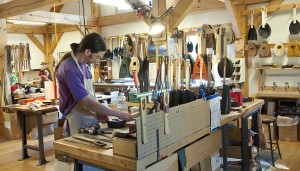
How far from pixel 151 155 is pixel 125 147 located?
164 mm

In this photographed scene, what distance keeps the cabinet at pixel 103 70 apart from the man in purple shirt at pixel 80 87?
5.92 metres

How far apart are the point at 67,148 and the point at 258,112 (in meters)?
2.40

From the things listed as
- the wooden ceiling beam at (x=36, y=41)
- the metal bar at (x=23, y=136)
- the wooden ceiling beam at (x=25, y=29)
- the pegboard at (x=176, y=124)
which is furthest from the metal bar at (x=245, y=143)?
the wooden ceiling beam at (x=36, y=41)

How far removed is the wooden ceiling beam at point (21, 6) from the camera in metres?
4.72

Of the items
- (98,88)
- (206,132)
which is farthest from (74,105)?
(98,88)

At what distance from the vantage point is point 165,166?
1.82m

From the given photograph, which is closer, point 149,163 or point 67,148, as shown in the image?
point 149,163

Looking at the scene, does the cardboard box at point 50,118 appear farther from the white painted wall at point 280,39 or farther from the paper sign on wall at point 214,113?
the white painted wall at point 280,39

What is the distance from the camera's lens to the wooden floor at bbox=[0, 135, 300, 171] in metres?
3.93

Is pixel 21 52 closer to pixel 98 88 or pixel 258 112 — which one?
pixel 98 88

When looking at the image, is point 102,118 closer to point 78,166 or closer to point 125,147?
point 78,166

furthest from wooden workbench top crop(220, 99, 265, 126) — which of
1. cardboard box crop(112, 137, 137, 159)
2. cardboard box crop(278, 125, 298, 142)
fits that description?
cardboard box crop(278, 125, 298, 142)

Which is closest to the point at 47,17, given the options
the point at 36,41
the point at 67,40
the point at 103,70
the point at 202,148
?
the point at 103,70

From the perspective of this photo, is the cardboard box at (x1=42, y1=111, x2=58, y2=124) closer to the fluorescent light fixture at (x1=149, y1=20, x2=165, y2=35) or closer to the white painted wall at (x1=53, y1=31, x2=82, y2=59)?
the fluorescent light fixture at (x1=149, y1=20, x2=165, y2=35)
